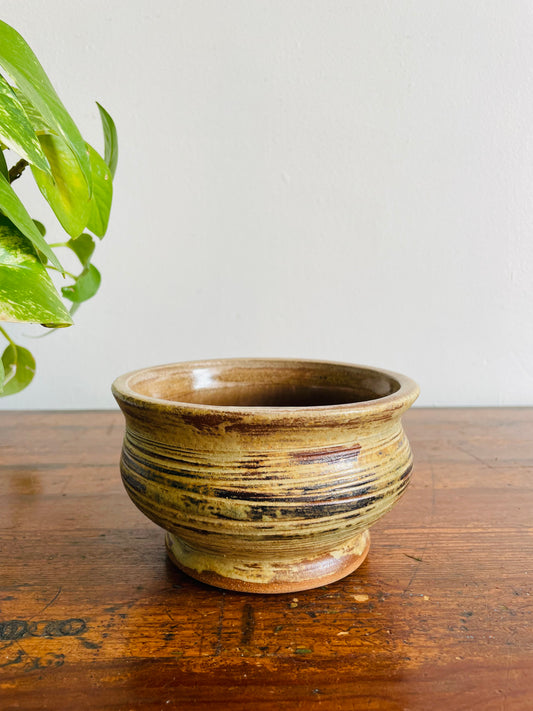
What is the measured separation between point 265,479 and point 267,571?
0.09 metres

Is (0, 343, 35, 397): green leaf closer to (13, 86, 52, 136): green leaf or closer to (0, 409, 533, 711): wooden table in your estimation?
(0, 409, 533, 711): wooden table

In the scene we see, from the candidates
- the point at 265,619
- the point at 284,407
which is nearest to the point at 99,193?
the point at 284,407

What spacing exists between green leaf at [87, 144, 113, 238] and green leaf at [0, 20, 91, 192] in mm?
71

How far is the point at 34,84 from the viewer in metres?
0.28

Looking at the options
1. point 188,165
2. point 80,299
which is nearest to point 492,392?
point 188,165

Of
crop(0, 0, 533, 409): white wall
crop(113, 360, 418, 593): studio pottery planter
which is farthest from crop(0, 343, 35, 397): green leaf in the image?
crop(0, 0, 533, 409): white wall

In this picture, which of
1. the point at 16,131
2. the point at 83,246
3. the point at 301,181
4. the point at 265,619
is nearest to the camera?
the point at 16,131

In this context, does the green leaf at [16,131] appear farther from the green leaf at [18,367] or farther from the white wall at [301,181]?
the white wall at [301,181]

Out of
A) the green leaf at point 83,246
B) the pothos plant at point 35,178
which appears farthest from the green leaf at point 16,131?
the green leaf at point 83,246

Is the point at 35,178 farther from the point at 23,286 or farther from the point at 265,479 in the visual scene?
the point at 265,479

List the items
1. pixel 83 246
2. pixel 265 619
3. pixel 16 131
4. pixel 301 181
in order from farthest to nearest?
1. pixel 301 181
2. pixel 83 246
3. pixel 265 619
4. pixel 16 131

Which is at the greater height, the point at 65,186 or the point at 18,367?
the point at 65,186

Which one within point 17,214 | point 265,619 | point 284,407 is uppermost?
point 17,214

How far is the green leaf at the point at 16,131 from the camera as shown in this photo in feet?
0.86
